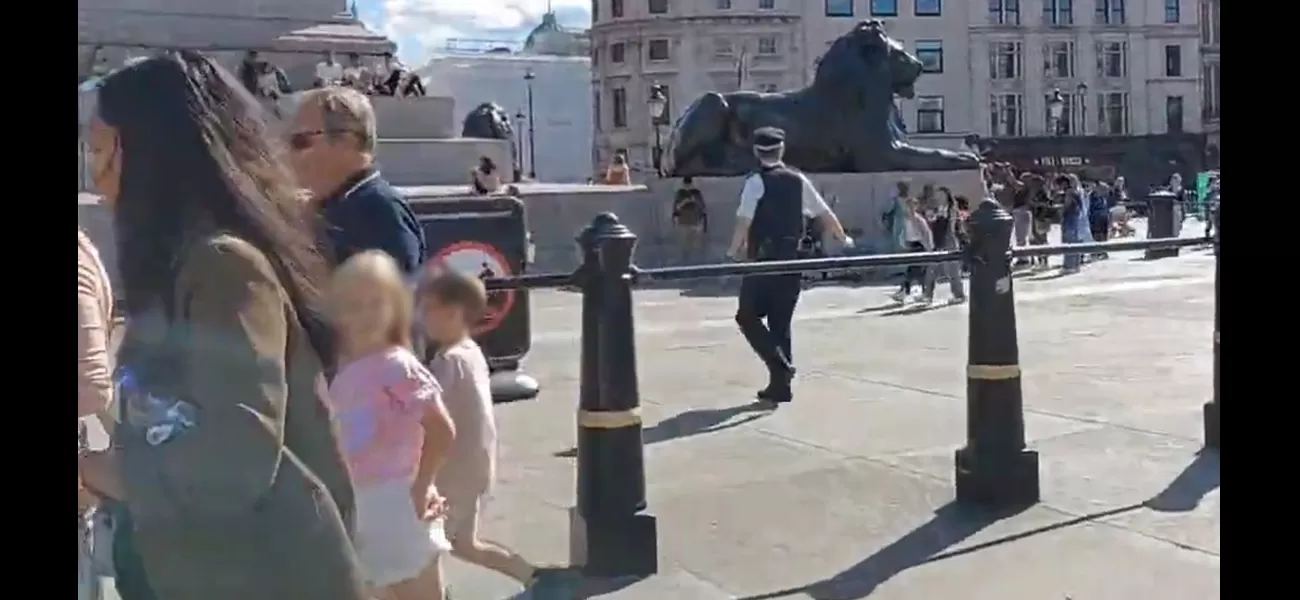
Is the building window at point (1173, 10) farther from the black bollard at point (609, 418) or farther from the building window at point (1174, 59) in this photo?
the black bollard at point (609, 418)

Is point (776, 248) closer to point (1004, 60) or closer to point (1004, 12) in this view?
point (1004, 60)

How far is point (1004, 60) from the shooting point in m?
76.3

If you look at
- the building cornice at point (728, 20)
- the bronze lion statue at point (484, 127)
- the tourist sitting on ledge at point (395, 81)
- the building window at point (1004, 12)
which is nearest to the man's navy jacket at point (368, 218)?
the tourist sitting on ledge at point (395, 81)

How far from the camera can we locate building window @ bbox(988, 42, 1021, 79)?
7569 cm

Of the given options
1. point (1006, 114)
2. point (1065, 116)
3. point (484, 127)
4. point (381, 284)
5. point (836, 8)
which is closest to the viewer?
point (381, 284)

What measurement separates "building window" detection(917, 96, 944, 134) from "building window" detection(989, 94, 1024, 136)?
2.58 metres

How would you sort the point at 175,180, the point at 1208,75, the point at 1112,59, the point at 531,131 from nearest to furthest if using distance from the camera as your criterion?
the point at 175,180
the point at 531,131
the point at 1112,59
the point at 1208,75

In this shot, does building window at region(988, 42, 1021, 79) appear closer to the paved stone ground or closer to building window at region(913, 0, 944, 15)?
building window at region(913, 0, 944, 15)

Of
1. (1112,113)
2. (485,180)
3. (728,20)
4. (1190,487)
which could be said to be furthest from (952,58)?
(1190,487)

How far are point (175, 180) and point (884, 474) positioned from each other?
4.72 meters

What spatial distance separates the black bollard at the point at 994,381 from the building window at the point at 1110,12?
75.8 meters

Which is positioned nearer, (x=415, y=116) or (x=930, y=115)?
(x=415, y=116)

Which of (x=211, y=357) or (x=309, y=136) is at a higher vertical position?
(x=309, y=136)
